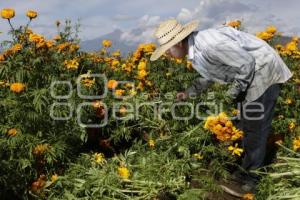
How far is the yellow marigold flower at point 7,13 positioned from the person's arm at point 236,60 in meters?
1.86

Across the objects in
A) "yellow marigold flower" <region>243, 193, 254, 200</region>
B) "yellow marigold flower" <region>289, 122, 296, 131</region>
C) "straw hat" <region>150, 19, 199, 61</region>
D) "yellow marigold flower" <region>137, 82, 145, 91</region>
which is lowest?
"yellow marigold flower" <region>243, 193, 254, 200</region>

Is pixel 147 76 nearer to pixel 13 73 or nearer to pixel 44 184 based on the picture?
pixel 13 73

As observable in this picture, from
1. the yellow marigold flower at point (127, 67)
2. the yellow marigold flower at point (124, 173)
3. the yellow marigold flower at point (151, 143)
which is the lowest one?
the yellow marigold flower at point (124, 173)

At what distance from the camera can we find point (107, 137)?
468 centimetres

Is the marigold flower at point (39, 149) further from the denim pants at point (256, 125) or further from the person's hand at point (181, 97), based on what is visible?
the denim pants at point (256, 125)

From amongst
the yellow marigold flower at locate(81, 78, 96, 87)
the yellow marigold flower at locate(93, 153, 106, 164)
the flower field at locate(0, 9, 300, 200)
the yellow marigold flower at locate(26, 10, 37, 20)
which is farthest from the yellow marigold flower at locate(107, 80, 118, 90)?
the yellow marigold flower at locate(26, 10, 37, 20)

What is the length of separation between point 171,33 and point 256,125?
39.9 inches

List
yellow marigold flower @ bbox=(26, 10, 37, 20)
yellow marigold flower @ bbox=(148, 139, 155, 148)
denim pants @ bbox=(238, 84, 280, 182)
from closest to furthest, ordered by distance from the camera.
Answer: denim pants @ bbox=(238, 84, 280, 182)
yellow marigold flower @ bbox=(148, 139, 155, 148)
yellow marigold flower @ bbox=(26, 10, 37, 20)

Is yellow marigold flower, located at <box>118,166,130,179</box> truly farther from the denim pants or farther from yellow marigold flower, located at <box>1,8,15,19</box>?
yellow marigold flower, located at <box>1,8,15,19</box>

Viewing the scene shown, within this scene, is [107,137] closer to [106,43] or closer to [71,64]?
[71,64]

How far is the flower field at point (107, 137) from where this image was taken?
371cm

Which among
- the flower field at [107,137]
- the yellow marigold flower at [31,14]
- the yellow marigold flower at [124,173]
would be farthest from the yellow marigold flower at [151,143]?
the yellow marigold flower at [31,14]

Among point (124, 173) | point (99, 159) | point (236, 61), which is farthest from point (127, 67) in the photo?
point (124, 173)

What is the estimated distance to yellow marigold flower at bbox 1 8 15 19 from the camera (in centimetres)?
460
